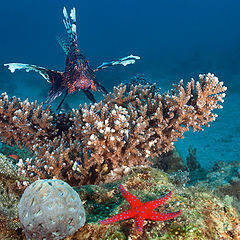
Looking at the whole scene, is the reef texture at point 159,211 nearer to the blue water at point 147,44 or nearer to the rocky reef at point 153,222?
the rocky reef at point 153,222

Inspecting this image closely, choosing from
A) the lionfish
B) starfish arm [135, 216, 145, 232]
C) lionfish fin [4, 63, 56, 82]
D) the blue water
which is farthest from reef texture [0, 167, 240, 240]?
the blue water

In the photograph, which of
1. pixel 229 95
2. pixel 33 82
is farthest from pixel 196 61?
pixel 33 82

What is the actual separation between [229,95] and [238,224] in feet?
64.5

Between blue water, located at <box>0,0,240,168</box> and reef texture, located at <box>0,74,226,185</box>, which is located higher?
blue water, located at <box>0,0,240,168</box>

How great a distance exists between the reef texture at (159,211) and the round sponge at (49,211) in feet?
0.75

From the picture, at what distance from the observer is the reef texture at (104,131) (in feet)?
9.71

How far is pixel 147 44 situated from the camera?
4775 cm

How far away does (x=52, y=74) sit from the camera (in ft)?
13.8

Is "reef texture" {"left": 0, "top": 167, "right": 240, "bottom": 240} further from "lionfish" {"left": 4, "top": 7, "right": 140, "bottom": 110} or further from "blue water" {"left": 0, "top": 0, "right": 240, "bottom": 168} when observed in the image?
"blue water" {"left": 0, "top": 0, "right": 240, "bottom": 168}

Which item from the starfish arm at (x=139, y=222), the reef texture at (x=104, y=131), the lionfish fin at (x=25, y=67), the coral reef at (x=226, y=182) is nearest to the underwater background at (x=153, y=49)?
the coral reef at (x=226, y=182)

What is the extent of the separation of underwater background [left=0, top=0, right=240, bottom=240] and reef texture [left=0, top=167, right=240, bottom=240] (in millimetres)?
43

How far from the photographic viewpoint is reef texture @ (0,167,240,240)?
162 cm

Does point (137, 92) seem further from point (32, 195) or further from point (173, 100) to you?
point (32, 195)

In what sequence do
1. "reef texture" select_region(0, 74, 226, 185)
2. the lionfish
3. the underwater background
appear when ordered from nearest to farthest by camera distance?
"reef texture" select_region(0, 74, 226, 185), the lionfish, the underwater background
